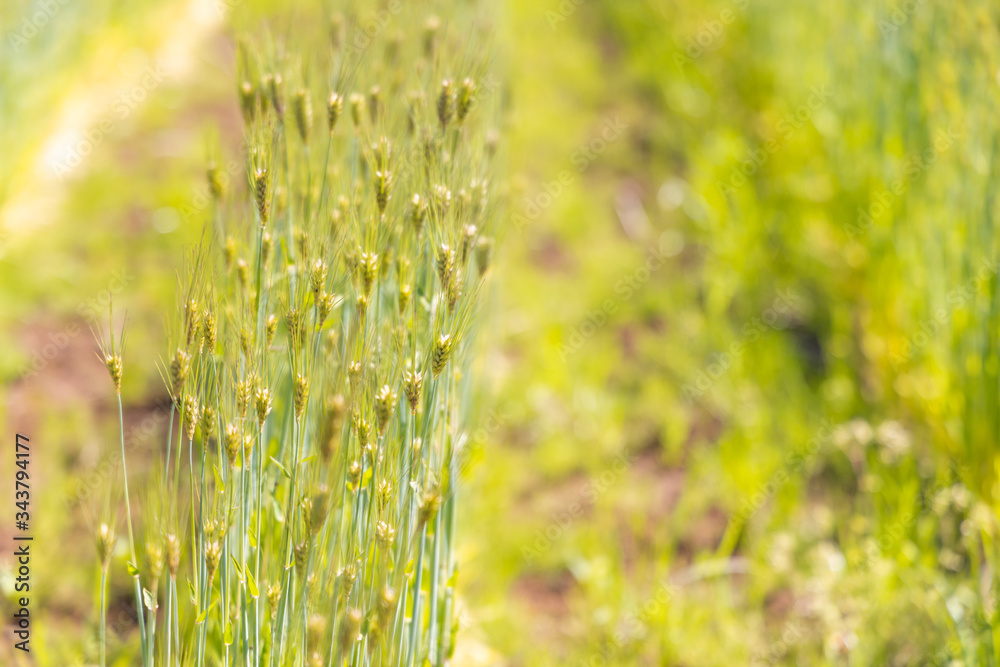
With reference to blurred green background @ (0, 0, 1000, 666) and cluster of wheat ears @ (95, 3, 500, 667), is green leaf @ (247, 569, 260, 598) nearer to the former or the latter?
cluster of wheat ears @ (95, 3, 500, 667)

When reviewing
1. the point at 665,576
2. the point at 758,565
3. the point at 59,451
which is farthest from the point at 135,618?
the point at 758,565

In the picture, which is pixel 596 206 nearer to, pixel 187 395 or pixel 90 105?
pixel 90 105

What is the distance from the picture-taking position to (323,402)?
1.16 metres

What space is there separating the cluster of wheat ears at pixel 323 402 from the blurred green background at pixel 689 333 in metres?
0.23

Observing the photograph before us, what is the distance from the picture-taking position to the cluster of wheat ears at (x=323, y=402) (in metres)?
1.07

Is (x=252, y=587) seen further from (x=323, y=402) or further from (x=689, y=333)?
(x=689, y=333)

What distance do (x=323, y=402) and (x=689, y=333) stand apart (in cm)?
213

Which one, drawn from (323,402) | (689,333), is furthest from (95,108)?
(323,402)

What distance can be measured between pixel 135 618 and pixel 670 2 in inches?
182

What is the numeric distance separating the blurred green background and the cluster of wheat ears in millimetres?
226

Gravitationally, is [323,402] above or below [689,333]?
above

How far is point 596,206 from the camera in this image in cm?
395

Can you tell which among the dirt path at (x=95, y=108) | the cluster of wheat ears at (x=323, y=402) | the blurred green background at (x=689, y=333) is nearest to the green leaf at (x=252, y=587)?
the cluster of wheat ears at (x=323, y=402)

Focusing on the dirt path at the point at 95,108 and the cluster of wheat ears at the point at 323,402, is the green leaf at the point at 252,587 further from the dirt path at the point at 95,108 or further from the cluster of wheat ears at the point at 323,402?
the dirt path at the point at 95,108
